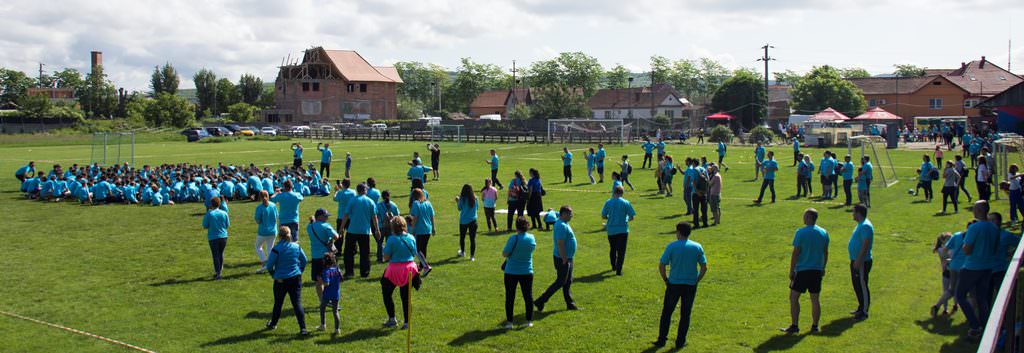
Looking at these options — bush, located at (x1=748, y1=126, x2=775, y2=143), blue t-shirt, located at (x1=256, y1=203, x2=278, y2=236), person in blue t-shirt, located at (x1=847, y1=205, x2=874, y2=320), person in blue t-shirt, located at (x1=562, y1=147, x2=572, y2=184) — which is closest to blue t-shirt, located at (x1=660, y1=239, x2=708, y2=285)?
person in blue t-shirt, located at (x1=847, y1=205, x2=874, y2=320)

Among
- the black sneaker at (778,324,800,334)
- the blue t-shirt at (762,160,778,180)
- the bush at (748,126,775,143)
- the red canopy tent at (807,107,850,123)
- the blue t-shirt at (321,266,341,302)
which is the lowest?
the black sneaker at (778,324,800,334)

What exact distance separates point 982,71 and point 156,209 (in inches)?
3996

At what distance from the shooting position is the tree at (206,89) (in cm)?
12350

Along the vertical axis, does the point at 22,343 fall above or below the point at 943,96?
below

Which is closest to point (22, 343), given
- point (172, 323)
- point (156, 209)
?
point (172, 323)

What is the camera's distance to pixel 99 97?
117 metres

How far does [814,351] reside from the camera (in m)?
9.57

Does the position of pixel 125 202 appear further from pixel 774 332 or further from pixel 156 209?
pixel 774 332

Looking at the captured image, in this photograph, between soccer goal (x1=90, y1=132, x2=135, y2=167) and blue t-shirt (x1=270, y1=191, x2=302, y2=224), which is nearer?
blue t-shirt (x1=270, y1=191, x2=302, y2=224)

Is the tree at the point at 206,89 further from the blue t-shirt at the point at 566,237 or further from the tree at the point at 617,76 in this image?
the blue t-shirt at the point at 566,237

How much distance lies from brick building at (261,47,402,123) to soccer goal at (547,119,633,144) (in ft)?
182

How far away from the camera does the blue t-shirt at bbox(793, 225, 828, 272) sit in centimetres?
1005

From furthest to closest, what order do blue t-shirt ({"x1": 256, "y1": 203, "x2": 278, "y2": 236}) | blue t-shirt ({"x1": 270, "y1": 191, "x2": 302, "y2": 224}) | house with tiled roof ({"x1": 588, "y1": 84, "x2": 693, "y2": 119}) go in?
house with tiled roof ({"x1": 588, "y1": 84, "x2": 693, "y2": 119}) < blue t-shirt ({"x1": 270, "y1": 191, "x2": 302, "y2": 224}) < blue t-shirt ({"x1": 256, "y1": 203, "x2": 278, "y2": 236})

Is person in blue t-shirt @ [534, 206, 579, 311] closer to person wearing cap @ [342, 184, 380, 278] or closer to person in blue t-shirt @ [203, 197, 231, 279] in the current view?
person wearing cap @ [342, 184, 380, 278]
